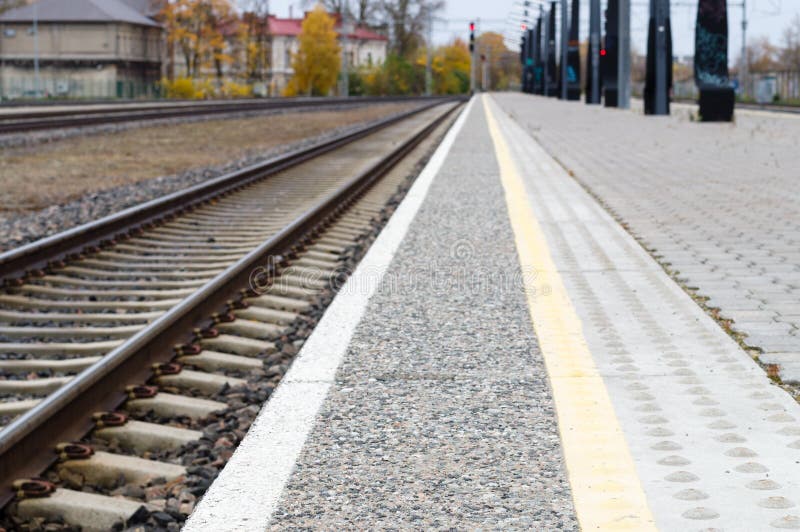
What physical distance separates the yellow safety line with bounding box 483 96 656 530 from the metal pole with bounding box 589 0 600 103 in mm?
47488

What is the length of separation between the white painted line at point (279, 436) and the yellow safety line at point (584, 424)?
36.5 inches

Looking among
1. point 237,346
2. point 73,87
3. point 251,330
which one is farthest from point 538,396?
point 73,87

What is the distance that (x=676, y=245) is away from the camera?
880cm

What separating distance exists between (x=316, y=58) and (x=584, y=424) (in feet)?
325

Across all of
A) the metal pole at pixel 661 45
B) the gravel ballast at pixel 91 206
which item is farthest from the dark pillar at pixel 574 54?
the gravel ballast at pixel 91 206

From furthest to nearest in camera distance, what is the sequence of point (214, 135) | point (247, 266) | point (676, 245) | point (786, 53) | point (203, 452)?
point (786, 53)
point (214, 135)
point (676, 245)
point (247, 266)
point (203, 452)

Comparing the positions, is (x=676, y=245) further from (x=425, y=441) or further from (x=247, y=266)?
(x=425, y=441)

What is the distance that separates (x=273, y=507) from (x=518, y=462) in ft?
2.78

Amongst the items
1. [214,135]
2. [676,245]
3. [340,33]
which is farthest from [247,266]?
[340,33]

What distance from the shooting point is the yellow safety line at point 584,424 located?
332 cm

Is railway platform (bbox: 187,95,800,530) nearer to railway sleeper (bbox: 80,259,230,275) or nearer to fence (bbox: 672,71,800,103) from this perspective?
railway sleeper (bbox: 80,259,230,275)

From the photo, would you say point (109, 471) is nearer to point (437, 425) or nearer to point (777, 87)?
point (437, 425)

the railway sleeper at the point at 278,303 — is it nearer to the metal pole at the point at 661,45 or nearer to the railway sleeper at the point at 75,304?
the railway sleeper at the point at 75,304

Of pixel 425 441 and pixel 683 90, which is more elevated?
pixel 683 90
